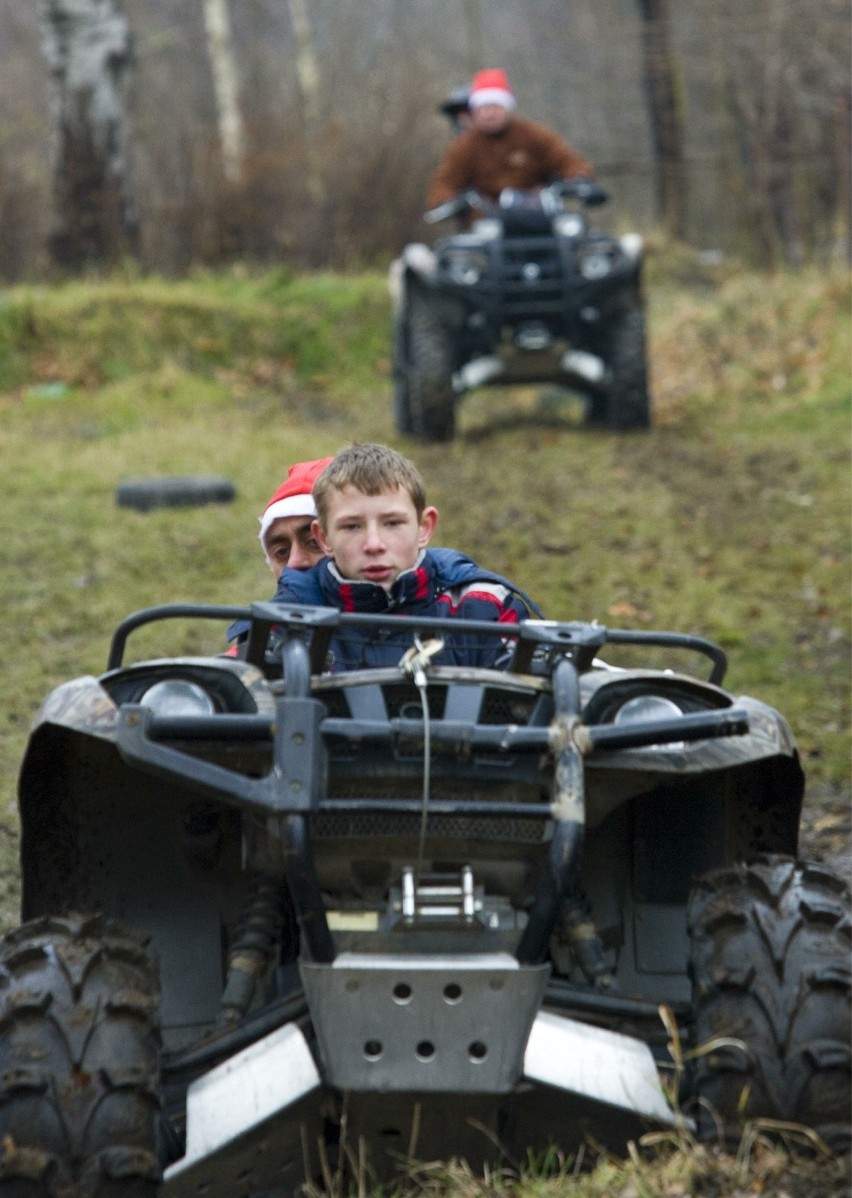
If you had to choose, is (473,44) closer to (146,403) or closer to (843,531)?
(146,403)

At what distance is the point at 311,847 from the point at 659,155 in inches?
782

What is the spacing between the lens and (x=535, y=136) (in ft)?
39.8

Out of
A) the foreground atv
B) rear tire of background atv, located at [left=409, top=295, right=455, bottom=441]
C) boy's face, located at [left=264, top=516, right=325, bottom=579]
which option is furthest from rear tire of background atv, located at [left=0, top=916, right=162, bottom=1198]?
rear tire of background atv, located at [left=409, top=295, right=455, bottom=441]

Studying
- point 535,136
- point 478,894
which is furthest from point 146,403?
point 478,894

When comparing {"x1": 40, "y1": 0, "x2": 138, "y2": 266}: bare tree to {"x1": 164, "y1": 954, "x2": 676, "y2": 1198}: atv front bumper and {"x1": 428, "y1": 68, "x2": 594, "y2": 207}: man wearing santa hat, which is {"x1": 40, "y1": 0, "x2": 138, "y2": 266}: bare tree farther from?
{"x1": 164, "y1": 954, "x2": 676, "y2": 1198}: atv front bumper

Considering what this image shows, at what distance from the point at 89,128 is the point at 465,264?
5.39 m

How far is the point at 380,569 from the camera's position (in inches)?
147

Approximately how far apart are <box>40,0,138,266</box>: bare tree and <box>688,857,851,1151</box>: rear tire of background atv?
1352 cm

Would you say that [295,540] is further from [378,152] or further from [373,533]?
[378,152]

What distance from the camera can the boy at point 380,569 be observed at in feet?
12.0

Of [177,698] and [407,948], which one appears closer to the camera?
[407,948]

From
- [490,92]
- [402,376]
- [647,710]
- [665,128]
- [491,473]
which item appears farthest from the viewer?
[665,128]

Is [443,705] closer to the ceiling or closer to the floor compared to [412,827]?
closer to the ceiling

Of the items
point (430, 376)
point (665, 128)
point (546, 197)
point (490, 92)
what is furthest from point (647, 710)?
point (665, 128)
